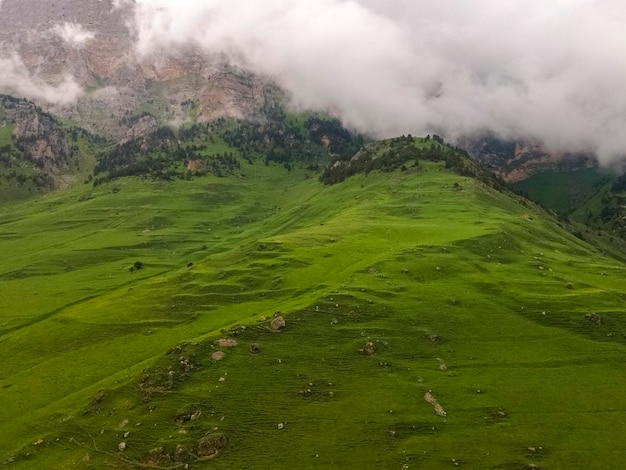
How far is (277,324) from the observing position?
309 feet

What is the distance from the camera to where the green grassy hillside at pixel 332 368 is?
67438 mm

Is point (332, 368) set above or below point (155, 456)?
above

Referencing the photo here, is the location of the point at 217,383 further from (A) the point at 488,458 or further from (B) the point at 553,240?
(B) the point at 553,240

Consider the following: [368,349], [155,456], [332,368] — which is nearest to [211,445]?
[155,456]

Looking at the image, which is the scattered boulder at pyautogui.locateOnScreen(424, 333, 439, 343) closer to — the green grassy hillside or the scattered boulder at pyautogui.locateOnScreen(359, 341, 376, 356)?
the green grassy hillside

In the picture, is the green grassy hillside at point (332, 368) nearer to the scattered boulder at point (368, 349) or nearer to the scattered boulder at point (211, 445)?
the scattered boulder at point (211, 445)

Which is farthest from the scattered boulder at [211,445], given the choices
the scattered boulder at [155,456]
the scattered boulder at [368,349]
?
the scattered boulder at [368,349]

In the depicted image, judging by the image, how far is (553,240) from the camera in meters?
187

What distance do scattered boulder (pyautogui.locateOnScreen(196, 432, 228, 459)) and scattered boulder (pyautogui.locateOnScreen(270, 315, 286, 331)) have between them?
27.1 meters

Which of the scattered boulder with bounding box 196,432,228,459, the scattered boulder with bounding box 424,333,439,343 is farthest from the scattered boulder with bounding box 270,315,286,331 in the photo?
the scattered boulder with bounding box 196,432,228,459

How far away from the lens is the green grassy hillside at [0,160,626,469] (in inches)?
2655

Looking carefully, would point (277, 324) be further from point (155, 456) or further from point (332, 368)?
point (155, 456)

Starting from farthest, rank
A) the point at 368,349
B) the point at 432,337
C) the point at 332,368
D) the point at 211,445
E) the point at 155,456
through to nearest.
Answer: the point at 432,337
the point at 368,349
the point at 332,368
the point at 211,445
the point at 155,456

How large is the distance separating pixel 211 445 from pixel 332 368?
78.3 feet
